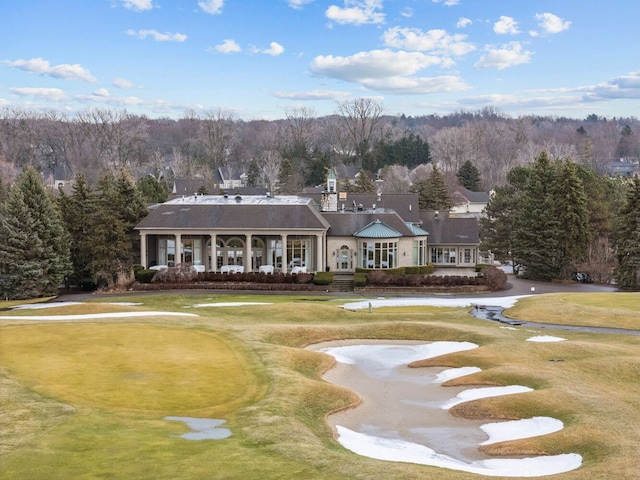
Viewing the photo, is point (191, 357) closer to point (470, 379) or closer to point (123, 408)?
point (123, 408)

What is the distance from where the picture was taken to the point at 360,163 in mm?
138125

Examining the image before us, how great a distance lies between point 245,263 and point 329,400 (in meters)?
34.7

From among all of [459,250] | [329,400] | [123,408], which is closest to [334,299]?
[459,250]

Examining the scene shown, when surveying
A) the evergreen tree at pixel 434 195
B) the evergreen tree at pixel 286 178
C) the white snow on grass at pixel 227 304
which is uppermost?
the evergreen tree at pixel 286 178

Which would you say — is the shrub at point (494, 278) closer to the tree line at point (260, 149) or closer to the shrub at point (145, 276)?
the shrub at point (145, 276)

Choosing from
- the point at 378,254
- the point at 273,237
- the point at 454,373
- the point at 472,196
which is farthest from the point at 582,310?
the point at 472,196

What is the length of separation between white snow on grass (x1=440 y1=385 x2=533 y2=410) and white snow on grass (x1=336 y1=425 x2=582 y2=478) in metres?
4.84

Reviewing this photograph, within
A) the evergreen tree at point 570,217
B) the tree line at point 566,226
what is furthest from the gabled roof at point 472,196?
the evergreen tree at point 570,217

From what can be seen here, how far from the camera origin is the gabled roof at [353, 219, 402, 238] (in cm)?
5553

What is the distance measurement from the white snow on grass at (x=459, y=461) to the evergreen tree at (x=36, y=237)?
38.8 meters

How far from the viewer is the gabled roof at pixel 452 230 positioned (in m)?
62.2

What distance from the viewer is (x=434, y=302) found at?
43.5 m

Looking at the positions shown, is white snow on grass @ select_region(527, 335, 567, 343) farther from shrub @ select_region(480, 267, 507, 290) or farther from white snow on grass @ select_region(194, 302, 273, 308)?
shrub @ select_region(480, 267, 507, 290)

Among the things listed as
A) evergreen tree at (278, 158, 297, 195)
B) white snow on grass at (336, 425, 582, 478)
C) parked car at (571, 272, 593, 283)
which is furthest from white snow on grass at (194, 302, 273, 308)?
evergreen tree at (278, 158, 297, 195)
